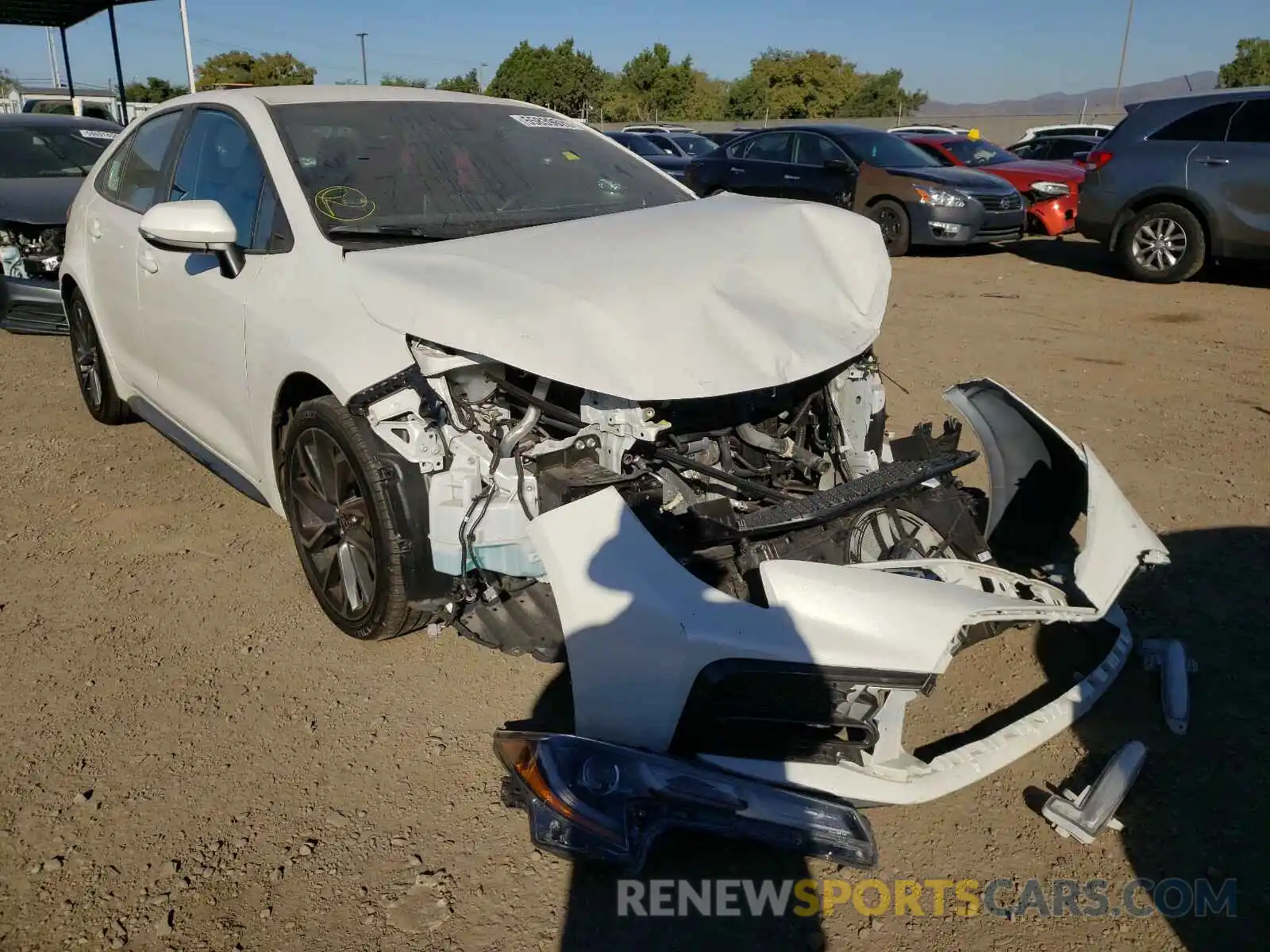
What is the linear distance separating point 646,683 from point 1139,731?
1609 mm

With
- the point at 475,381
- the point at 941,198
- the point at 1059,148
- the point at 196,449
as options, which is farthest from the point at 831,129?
the point at 475,381

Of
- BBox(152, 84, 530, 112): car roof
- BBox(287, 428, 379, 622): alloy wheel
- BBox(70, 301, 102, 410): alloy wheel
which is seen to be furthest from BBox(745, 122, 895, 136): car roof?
BBox(287, 428, 379, 622): alloy wheel

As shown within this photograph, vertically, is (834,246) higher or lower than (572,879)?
higher

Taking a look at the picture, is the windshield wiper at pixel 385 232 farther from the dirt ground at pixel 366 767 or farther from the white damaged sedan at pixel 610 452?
the dirt ground at pixel 366 767

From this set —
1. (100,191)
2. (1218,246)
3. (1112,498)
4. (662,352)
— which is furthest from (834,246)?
(1218,246)

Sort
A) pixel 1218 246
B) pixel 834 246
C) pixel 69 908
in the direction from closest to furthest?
pixel 69 908
pixel 834 246
pixel 1218 246

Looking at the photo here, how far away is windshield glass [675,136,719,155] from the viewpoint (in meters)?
18.0

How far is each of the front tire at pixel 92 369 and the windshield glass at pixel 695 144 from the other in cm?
1396

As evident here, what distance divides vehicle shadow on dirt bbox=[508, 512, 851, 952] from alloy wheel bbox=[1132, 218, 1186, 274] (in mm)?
9340

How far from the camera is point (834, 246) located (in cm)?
326

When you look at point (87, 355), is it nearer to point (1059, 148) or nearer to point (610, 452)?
point (610, 452)

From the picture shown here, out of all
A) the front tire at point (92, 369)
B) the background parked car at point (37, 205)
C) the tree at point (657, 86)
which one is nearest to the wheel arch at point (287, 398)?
the front tire at point (92, 369)

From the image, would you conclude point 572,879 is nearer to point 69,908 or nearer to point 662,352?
point 69,908

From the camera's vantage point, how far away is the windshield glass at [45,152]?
26.0 ft
